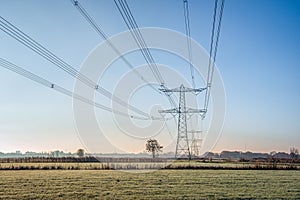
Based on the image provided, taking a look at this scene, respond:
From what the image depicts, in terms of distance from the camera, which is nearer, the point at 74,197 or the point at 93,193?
the point at 74,197

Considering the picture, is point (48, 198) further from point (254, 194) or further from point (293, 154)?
point (293, 154)

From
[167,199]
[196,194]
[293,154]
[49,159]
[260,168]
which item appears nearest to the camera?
[167,199]

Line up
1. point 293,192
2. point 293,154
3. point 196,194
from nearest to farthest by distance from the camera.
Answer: point 196,194 < point 293,192 < point 293,154

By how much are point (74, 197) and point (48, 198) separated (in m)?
1.43

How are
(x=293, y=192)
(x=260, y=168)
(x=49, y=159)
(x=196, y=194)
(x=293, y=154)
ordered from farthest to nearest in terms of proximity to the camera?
1. (x=293, y=154)
2. (x=49, y=159)
3. (x=260, y=168)
4. (x=293, y=192)
5. (x=196, y=194)

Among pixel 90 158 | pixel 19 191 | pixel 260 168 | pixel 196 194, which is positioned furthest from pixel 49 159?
pixel 196 194

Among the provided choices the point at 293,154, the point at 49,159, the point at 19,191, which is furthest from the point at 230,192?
the point at 293,154

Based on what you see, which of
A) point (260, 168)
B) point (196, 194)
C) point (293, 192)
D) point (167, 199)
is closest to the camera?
point (167, 199)

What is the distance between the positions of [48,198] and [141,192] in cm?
567

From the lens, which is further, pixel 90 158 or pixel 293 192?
pixel 90 158

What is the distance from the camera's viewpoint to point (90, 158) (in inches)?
3396

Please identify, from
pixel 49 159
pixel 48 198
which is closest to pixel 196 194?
pixel 48 198

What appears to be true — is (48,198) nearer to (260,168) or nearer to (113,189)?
(113,189)

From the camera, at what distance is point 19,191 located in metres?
23.3
